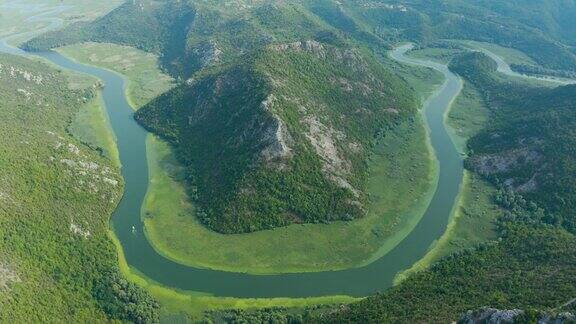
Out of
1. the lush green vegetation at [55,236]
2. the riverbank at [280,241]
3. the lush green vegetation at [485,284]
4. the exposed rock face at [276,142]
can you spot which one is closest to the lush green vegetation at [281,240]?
the riverbank at [280,241]

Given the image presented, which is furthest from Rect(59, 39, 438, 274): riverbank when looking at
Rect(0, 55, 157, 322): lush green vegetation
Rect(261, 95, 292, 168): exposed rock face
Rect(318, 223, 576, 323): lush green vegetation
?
Rect(261, 95, 292, 168): exposed rock face

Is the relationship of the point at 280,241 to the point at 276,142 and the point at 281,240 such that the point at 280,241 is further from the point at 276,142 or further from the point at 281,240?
the point at 276,142

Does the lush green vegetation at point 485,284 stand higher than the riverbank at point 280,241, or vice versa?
the lush green vegetation at point 485,284

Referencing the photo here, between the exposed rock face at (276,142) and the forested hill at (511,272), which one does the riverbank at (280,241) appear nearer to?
the forested hill at (511,272)

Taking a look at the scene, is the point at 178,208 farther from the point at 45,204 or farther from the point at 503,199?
the point at 503,199

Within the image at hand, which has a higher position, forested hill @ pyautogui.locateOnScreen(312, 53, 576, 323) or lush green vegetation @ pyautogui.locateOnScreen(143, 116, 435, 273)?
forested hill @ pyautogui.locateOnScreen(312, 53, 576, 323)

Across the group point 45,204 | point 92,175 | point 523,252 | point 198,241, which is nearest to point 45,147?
point 92,175

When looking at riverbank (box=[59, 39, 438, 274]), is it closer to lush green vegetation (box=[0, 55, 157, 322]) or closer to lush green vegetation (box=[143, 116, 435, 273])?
lush green vegetation (box=[143, 116, 435, 273])

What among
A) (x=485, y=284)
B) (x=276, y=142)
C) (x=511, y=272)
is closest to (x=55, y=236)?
(x=276, y=142)
